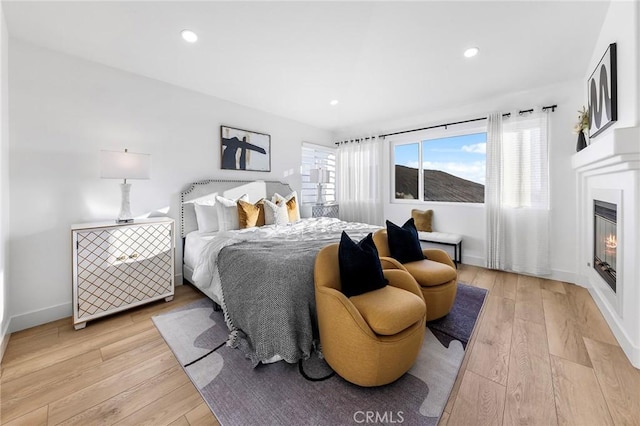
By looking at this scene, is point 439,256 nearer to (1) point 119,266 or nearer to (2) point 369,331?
(2) point 369,331

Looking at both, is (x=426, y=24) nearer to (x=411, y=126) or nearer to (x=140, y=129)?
(x=411, y=126)

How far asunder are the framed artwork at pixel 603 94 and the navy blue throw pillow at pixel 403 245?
1.84m

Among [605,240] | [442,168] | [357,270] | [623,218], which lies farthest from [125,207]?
[605,240]

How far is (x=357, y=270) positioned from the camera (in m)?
1.66

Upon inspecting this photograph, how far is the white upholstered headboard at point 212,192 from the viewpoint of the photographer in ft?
10.4

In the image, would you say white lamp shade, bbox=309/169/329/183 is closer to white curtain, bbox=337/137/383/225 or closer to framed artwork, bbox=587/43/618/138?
white curtain, bbox=337/137/383/225

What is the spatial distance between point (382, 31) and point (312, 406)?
112 inches

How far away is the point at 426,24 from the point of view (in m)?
2.11

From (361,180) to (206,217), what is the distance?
3.04m

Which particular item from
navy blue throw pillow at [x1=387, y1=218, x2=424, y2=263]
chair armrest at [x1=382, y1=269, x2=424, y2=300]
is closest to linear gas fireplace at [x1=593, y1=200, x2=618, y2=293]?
navy blue throw pillow at [x1=387, y1=218, x2=424, y2=263]

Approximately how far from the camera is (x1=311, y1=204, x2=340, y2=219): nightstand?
4.57 m

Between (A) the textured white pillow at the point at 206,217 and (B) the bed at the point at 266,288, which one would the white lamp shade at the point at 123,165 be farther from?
(B) the bed at the point at 266,288

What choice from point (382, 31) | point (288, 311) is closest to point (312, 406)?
point (288, 311)

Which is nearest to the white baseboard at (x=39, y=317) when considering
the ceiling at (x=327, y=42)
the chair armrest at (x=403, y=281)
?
the ceiling at (x=327, y=42)
